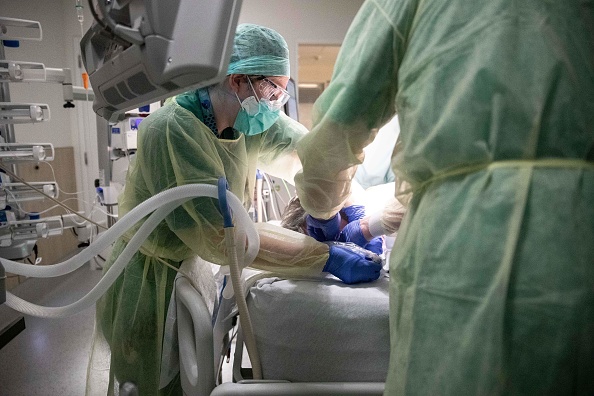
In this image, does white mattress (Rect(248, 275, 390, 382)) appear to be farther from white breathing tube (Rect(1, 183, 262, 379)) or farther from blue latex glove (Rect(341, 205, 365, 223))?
blue latex glove (Rect(341, 205, 365, 223))

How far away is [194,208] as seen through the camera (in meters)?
1.17

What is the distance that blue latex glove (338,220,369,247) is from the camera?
140 cm

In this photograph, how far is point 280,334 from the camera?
993mm

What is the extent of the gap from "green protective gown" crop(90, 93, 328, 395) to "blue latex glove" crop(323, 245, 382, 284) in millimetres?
30

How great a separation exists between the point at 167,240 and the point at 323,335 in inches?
23.2

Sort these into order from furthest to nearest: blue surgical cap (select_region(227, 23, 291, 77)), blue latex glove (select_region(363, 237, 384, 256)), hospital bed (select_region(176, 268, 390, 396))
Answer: blue latex glove (select_region(363, 237, 384, 256)) → blue surgical cap (select_region(227, 23, 291, 77)) → hospital bed (select_region(176, 268, 390, 396))

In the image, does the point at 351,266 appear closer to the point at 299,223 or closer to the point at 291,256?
the point at 291,256

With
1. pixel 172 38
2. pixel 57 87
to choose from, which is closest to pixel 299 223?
pixel 172 38

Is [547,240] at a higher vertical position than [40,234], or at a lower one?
higher

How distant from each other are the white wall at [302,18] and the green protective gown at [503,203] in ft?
13.3

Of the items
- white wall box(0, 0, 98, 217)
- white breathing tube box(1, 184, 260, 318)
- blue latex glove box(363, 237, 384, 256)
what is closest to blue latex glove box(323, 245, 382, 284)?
white breathing tube box(1, 184, 260, 318)

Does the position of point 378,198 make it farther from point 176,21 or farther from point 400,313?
point 176,21

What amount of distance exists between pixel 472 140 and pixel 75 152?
4815 mm

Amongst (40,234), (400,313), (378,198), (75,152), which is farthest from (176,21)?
(75,152)
